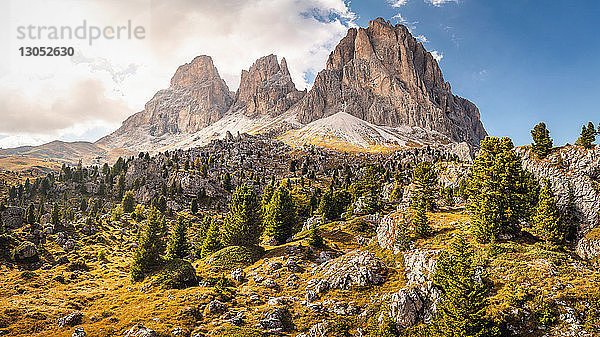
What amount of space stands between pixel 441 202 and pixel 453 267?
48.5 m

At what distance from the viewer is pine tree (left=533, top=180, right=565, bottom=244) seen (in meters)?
45.8

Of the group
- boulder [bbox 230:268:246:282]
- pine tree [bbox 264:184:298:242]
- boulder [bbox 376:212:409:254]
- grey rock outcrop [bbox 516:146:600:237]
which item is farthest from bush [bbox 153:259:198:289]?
grey rock outcrop [bbox 516:146:600:237]

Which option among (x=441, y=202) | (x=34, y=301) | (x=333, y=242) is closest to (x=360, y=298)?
(x=333, y=242)

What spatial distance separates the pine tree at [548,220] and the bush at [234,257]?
58519 mm

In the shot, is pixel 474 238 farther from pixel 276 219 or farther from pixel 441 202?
pixel 276 219

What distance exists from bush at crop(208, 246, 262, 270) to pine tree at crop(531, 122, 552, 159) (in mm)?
66620

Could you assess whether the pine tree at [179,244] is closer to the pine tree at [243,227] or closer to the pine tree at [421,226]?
the pine tree at [243,227]

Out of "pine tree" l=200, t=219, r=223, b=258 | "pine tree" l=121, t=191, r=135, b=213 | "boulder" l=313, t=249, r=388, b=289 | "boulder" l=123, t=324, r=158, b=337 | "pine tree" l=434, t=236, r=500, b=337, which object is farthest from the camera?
"pine tree" l=121, t=191, r=135, b=213

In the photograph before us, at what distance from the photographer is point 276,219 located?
8894 centimetres

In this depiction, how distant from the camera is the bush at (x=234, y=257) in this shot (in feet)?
238

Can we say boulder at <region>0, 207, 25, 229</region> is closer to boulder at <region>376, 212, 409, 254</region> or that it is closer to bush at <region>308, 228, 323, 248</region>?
bush at <region>308, 228, 323, 248</region>

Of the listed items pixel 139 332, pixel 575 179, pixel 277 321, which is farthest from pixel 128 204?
pixel 575 179

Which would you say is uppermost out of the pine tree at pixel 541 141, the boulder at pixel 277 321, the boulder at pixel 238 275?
the pine tree at pixel 541 141

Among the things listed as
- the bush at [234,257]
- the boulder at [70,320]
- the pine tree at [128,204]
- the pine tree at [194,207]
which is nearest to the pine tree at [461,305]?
the bush at [234,257]
